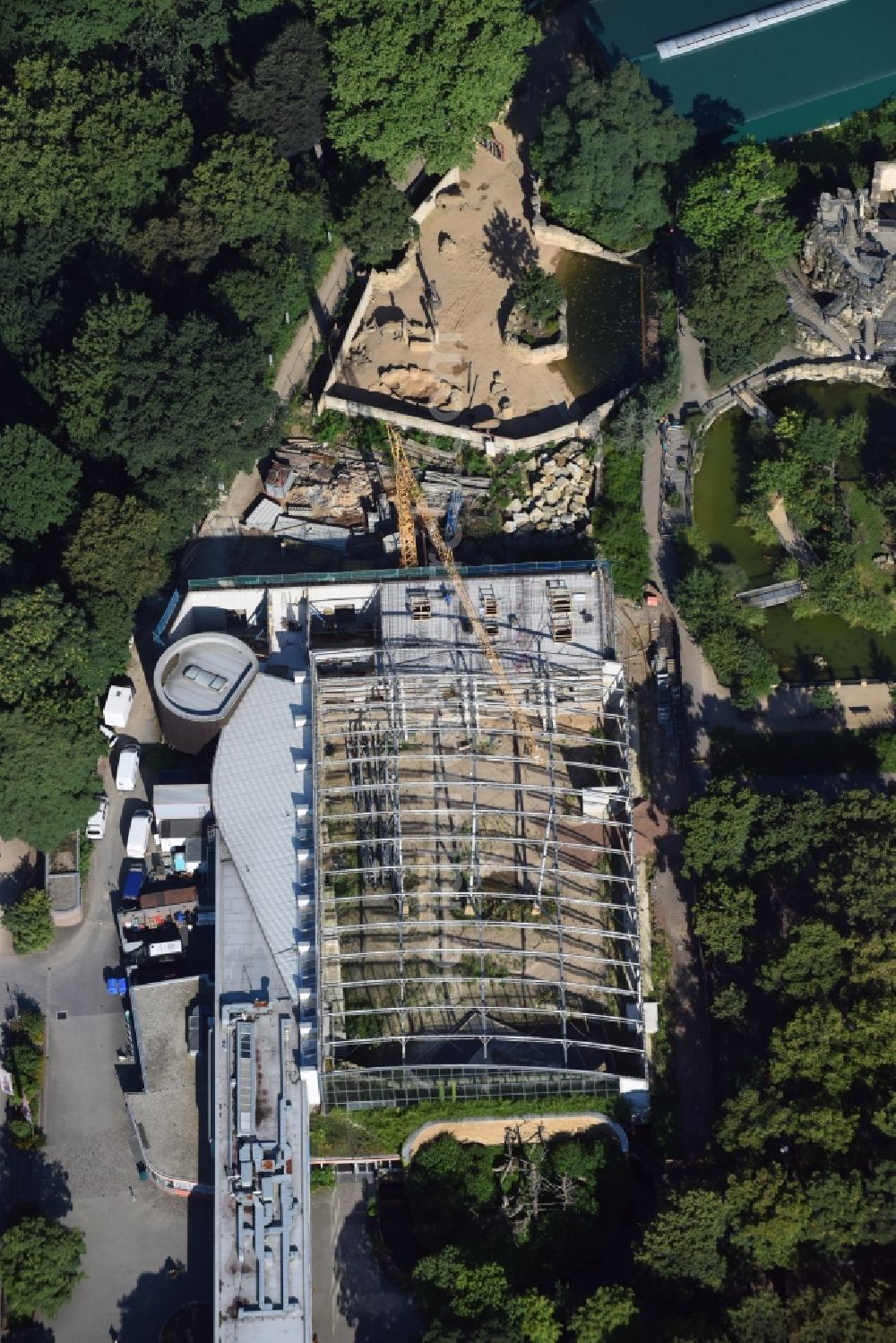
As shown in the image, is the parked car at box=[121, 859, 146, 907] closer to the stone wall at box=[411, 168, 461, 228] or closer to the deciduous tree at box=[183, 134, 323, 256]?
the deciduous tree at box=[183, 134, 323, 256]

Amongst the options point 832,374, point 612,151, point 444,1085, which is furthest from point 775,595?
point 444,1085

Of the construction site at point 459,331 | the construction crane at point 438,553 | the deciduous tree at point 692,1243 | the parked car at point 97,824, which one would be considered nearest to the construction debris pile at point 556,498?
the construction site at point 459,331

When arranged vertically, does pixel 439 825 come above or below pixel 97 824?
below

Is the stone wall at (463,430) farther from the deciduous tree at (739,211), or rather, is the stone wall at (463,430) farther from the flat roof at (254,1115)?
the flat roof at (254,1115)

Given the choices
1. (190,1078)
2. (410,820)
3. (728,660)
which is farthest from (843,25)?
Answer: (190,1078)

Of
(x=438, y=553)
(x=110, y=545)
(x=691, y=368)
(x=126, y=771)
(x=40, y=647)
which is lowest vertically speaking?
(x=126, y=771)

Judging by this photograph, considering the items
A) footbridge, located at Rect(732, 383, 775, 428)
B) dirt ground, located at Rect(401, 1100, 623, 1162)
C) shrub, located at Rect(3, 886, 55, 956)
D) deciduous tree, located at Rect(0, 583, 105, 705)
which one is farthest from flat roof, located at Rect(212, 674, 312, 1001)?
footbridge, located at Rect(732, 383, 775, 428)

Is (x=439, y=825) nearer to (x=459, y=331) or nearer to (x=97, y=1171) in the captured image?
(x=97, y=1171)

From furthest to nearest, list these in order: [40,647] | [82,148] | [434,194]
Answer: [434,194]
[82,148]
[40,647]
